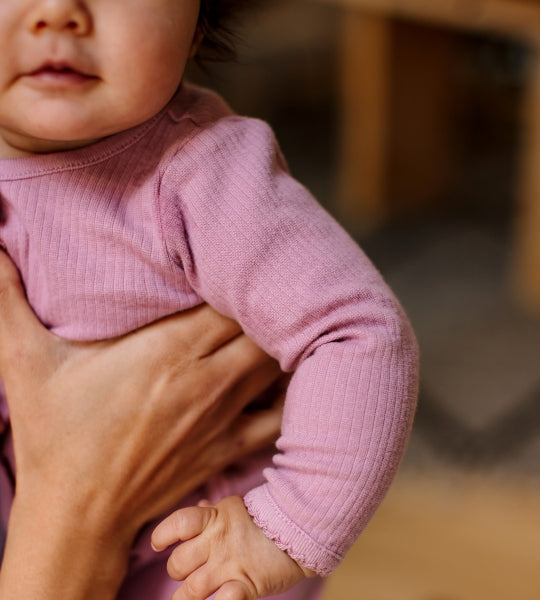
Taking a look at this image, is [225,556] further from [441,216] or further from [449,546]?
[441,216]

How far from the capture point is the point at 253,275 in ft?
2.12

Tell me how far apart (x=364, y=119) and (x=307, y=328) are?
6.89 feet

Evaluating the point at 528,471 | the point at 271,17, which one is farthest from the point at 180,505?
the point at 271,17

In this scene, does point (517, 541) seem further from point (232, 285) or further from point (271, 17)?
point (271, 17)

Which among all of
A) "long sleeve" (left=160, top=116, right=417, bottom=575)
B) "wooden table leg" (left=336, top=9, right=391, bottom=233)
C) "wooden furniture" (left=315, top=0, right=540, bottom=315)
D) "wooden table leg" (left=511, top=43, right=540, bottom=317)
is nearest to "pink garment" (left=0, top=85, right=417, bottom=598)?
"long sleeve" (left=160, top=116, right=417, bottom=575)

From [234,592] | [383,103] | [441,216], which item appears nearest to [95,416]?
[234,592]

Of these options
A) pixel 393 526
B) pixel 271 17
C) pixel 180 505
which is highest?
pixel 180 505

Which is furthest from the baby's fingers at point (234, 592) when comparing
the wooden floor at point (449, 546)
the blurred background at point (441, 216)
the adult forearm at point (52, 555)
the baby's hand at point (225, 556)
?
the wooden floor at point (449, 546)

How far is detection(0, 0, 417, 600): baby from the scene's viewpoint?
0.62 m

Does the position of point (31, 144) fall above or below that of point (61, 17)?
below

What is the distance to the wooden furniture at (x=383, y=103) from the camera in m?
1.83

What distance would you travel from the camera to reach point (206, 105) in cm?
72

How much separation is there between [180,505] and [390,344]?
0.85 feet

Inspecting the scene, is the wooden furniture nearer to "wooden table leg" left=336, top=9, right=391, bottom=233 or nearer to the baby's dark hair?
"wooden table leg" left=336, top=9, right=391, bottom=233
